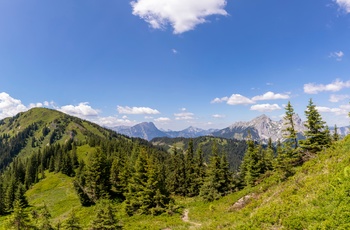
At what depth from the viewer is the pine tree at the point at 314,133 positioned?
42.4 m

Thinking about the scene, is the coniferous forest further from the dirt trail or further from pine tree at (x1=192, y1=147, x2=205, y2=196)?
pine tree at (x1=192, y1=147, x2=205, y2=196)

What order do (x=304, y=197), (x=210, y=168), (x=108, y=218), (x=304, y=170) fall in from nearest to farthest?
1. (x=304, y=197)
2. (x=108, y=218)
3. (x=304, y=170)
4. (x=210, y=168)

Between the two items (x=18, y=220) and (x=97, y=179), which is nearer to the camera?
(x=18, y=220)

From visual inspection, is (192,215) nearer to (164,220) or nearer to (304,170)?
(164,220)

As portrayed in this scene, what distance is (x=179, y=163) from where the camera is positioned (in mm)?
85062

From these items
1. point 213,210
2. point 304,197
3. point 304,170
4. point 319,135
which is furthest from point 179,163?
point 304,197

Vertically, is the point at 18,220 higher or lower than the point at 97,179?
lower

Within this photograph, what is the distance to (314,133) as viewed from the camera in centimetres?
4378

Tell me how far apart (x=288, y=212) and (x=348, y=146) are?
14.0 meters

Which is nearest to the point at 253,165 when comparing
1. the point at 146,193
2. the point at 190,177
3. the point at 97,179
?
the point at 190,177

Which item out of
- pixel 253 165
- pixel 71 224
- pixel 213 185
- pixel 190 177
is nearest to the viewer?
pixel 71 224

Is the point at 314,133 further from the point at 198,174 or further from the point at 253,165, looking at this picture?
the point at 198,174

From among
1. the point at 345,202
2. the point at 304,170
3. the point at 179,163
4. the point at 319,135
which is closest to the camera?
the point at 345,202

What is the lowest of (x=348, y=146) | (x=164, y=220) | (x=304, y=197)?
(x=164, y=220)
